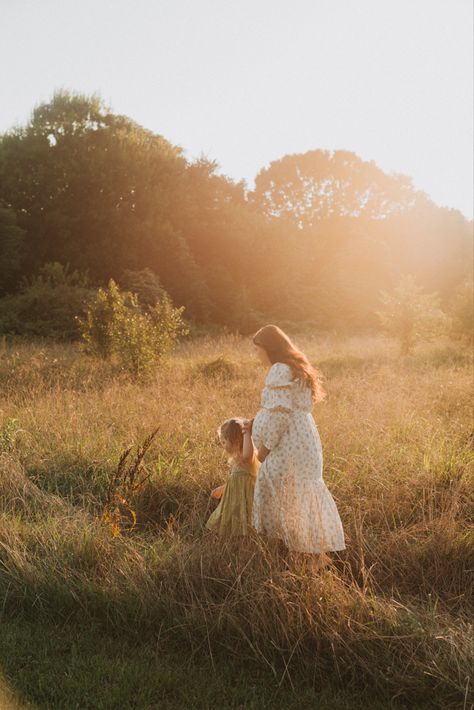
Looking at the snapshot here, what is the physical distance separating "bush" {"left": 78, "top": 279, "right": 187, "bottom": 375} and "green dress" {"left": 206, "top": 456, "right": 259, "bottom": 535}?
7.10 metres

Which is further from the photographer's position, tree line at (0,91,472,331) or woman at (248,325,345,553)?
tree line at (0,91,472,331)

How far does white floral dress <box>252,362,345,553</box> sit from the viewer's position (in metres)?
3.92

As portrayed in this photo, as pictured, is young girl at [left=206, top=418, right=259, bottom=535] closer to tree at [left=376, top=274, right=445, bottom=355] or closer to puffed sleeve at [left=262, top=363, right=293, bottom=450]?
puffed sleeve at [left=262, top=363, right=293, bottom=450]

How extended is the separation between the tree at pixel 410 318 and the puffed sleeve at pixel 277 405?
42.2 feet

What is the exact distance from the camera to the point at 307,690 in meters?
2.83

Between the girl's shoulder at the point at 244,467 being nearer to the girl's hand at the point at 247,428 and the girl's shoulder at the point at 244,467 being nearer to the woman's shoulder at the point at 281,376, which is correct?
the girl's hand at the point at 247,428

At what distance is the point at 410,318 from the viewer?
54.1 feet

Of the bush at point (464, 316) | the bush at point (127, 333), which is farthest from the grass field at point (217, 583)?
the bush at point (464, 316)

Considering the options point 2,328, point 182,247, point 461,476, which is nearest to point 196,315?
point 182,247

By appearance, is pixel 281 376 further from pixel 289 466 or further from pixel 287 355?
pixel 289 466

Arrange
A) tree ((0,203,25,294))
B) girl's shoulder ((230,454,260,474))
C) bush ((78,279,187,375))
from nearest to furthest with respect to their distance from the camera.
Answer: girl's shoulder ((230,454,260,474)), bush ((78,279,187,375)), tree ((0,203,25,294))

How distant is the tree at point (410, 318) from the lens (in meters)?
16.5

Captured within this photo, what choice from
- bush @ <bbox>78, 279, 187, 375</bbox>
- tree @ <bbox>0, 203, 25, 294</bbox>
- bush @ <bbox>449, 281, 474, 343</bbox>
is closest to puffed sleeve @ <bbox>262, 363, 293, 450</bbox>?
bush @ <bbox>78, 279, 187, 375</bbox>

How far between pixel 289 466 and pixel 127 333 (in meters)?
7.88
